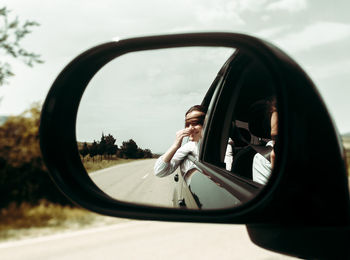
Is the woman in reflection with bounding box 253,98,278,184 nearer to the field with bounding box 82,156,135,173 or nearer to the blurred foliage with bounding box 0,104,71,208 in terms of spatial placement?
the field with bounding box 82,156,135,173

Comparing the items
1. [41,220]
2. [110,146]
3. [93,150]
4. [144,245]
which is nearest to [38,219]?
[41,220]

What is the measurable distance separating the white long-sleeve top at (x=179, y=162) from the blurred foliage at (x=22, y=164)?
893 centimetres

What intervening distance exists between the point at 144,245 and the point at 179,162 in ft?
16.7

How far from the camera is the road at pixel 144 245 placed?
6262 mm

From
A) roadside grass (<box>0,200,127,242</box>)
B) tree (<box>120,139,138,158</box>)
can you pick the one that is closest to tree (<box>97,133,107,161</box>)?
tree (<box>120,139,138,158</box>)

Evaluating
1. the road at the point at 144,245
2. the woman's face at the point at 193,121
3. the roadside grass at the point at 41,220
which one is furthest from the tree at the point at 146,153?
the roadside grass at the point at 41,220

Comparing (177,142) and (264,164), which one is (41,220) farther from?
(264,164)

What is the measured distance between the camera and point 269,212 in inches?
38.1

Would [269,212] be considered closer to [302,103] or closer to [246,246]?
[302,103]

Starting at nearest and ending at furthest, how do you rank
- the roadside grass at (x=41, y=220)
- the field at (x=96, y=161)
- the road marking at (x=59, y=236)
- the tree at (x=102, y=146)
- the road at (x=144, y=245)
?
1. the tree at (x=102, y=146)
2. the field at (x=96, y=161)
3. the road at (x=144, y=245)
4. the road marking at (x=59, y=236)
5. the roadside grass at (x=41, y=220)

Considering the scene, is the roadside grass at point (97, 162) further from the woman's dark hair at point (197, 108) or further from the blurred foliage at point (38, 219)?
the blurred foliage at point (38, 219)

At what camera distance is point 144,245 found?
6.93 meters

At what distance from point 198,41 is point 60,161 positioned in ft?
2.76

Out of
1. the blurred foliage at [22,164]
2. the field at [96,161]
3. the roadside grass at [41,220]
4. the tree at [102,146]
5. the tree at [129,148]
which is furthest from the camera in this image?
the blurred foliage at [22,164]
